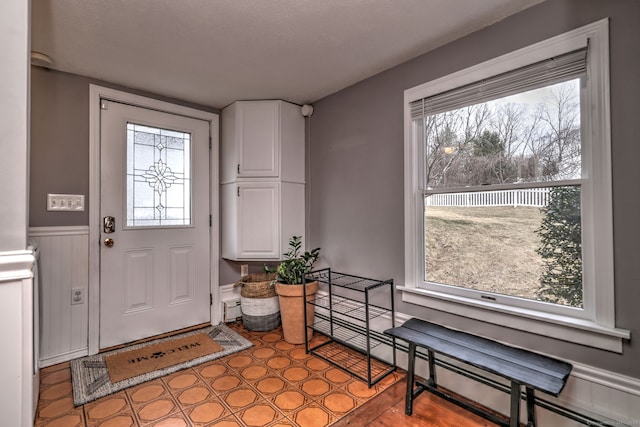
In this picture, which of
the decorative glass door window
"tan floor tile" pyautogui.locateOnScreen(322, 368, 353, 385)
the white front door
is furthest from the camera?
the decorative glass door window

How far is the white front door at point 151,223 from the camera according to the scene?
2.47m

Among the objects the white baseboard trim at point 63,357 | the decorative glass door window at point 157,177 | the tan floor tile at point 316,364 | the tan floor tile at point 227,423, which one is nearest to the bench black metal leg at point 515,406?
the tan floor tile at point 316,364

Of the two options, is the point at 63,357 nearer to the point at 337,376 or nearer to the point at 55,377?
the point at 55,377

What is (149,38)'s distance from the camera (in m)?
1.86

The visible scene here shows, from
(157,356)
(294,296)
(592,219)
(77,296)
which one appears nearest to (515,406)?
(592,219)

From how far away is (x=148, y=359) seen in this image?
7.50 feet

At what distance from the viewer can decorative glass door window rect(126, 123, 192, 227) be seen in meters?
2.59

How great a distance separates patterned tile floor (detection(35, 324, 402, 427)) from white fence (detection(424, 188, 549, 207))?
1223mm

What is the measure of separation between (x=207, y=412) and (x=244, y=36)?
7.23ft

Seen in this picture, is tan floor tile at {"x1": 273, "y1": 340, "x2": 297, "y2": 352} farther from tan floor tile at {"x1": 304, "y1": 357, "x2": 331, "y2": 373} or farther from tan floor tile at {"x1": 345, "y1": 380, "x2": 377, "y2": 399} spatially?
tan floor tile at {"x1": 345, "y1": 380, "x2": 377, "y2": 399}

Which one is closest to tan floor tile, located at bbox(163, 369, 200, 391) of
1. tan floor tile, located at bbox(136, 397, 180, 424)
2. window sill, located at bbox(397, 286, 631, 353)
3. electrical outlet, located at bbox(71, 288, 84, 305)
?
tan floor tile, located at bbox(136, 397, 180, 424)

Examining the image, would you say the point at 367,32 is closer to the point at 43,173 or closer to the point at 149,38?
the point at 149,38

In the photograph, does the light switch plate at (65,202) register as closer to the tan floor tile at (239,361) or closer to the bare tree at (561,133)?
the tan floor tile at (239,361)

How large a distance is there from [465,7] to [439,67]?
15.8 inches
